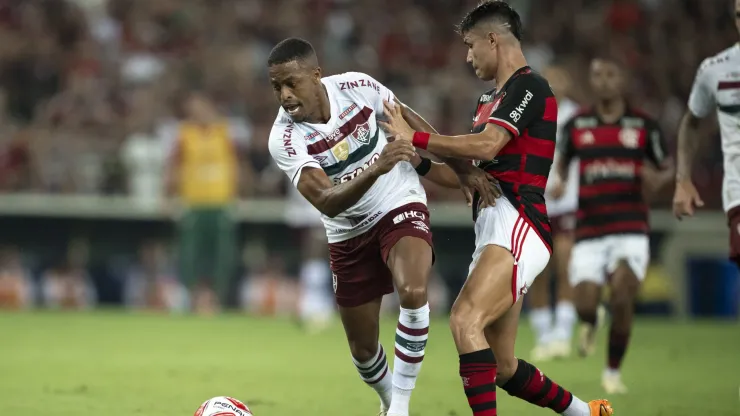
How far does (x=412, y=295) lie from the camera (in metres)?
6.91

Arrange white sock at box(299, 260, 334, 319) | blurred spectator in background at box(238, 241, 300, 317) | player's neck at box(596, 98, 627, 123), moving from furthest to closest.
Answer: blurred spectator in background at box(238, 241, 300, 317) → white sock at box(299, 260, 334, 319) → player's neck at box(596, 98, 627, 123)

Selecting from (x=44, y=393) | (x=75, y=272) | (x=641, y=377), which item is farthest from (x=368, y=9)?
(x=44, y=393)

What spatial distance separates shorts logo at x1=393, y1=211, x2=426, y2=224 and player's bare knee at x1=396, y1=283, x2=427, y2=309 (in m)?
0.55

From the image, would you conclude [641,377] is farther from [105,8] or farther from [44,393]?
[105,8]

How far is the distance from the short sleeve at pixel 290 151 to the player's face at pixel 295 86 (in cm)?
11

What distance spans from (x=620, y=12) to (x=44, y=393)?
16.4 metres

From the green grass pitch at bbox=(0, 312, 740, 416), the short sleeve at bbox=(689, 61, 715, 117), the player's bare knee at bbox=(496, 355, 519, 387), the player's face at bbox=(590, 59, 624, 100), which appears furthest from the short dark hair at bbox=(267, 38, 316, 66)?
the player's face at bbox=(590, 59, 624, 100)

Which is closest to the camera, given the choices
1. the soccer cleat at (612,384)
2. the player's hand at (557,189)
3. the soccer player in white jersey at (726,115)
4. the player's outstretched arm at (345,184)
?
the player's outstretched arm at (345,184)

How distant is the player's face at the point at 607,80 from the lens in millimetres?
10289

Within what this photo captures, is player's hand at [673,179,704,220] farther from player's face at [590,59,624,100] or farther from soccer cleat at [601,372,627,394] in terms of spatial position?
player's face at [590,59,624,100]

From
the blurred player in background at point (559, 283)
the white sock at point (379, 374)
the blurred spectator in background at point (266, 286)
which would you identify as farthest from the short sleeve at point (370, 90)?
the blurred spectator in background at point (266, 286)

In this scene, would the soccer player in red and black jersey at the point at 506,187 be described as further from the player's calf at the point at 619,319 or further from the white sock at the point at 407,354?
the player's calf at the point at 619,319

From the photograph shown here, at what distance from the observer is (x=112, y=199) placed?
725 inches

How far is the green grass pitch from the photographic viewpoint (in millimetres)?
8430
